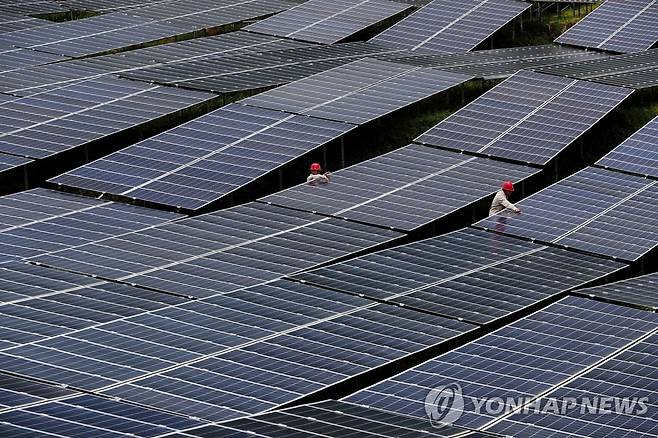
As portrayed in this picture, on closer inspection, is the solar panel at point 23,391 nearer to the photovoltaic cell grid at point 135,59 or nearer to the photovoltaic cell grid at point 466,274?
the photovoltaic cell grid at point 466,274

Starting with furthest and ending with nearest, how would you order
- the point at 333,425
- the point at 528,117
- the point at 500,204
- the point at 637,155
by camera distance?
the point at 528,117 → the point at 637,155 → the point at 500,204 → the point at 333,425

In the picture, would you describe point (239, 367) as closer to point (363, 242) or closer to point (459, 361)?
point (459, 361)

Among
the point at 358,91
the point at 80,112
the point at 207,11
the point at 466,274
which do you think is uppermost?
the point at 207,11

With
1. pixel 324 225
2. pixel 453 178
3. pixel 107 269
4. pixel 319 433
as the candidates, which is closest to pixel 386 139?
pixel 453 178

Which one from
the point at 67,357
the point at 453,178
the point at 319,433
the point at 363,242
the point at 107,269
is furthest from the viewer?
the point at 453,178

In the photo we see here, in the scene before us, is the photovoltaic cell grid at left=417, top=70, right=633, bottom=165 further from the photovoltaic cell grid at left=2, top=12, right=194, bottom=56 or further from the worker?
the photovoltaic cell grid at left=2, top=12, right=194, bottom=56

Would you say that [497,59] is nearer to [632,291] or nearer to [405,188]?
[405,188]

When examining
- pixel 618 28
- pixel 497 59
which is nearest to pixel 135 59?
pixel 497 59
